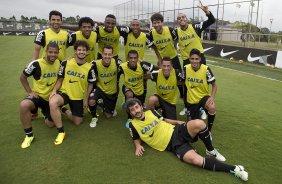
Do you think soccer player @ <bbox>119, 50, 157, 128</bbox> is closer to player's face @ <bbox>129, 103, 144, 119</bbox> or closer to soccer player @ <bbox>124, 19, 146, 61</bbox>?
soccer player @ <bbox>124, 19, 146, 61</bbox>

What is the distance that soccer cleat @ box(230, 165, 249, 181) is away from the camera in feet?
12.3

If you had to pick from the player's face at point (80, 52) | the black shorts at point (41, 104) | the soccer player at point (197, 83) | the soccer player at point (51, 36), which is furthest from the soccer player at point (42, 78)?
the soccer player at point (197, 83)

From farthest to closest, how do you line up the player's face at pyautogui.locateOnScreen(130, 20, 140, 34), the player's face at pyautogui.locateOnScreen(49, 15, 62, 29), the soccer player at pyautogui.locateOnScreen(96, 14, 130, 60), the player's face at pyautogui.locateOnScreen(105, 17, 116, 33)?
the soccer player at pyautogui.locateOnScreen(96, 14, 130, 60), the player's face at pyautogui.locateOnScreen(130, 20, 140, 34), the player's face at pyautogui.locateOnScreen(105, 17, 116, 33), the player's face at pyautogui.locateOnScreen(49, 15, 62, 29)

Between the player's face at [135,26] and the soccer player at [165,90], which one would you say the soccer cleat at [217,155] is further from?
the player's face at [135,26]

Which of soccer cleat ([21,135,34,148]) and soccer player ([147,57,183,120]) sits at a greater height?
soccer player ([147,57,183,120])

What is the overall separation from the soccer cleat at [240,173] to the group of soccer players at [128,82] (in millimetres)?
27

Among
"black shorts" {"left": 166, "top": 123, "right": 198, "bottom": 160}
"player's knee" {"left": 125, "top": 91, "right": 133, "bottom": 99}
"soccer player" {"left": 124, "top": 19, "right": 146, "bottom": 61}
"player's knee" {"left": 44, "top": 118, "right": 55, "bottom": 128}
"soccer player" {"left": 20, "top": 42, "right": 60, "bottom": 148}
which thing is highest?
"soccer player" {"left": 124, "top": 19, "right": 146, "bottom": 61}

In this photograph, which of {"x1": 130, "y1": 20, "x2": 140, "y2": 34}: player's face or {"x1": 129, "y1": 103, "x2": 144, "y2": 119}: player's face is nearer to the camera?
{"x1": 129, "y1": 103, "x2": 144, "y2": 119}: player's face

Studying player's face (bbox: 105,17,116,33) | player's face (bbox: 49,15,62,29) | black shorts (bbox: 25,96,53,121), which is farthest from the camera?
player's face (bbox: 105,17,116,33)

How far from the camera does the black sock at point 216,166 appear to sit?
3896 millimetres

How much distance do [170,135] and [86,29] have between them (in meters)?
3.08

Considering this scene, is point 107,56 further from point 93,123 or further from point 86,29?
point 93,123

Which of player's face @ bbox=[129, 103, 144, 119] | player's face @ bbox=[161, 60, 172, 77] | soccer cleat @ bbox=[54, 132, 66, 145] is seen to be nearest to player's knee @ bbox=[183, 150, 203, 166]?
player's face @ bbox=[129, 103, 144, 119]

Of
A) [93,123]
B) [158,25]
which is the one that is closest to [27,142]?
[93,123]
